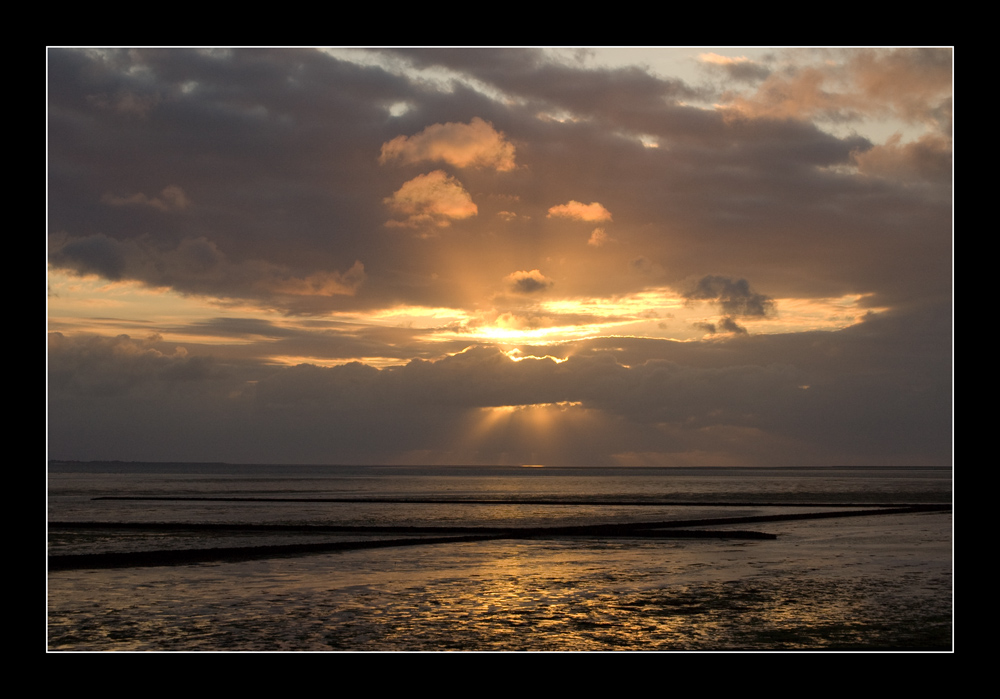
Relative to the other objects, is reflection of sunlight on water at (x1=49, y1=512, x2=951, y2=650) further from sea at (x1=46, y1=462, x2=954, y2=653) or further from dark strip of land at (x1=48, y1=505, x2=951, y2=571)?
dark strip of land at (x1=48, y1=505, x2=951, y2=571)

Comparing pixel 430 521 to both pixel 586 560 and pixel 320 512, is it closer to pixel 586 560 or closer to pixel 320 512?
pixel 320 512

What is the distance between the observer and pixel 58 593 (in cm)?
2191

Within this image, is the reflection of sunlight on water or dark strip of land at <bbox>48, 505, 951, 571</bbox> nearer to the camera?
the reflection of sunlight on water

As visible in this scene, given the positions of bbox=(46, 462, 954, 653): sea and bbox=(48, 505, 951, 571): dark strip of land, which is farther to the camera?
bbox=(48, 505, 951, 571): dark strip of land

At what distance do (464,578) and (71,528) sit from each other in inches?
1089

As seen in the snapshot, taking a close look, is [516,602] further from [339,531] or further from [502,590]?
[339,531]

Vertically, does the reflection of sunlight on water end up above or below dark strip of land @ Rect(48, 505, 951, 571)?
above

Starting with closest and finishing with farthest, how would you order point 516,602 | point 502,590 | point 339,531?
point 516,602
point 502,590
point 339,531

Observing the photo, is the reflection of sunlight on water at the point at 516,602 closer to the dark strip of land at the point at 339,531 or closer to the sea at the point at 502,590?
the sea at the point at 502,590

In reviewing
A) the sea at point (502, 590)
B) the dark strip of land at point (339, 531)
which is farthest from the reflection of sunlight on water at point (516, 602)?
the dark strip of land at point (339, 531)

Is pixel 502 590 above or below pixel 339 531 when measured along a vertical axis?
above

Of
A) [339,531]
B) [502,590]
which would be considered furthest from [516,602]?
[339,531]

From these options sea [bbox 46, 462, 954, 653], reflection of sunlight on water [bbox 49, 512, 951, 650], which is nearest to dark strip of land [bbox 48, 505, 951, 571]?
sea [bbox 46, 462, 954, 653]
